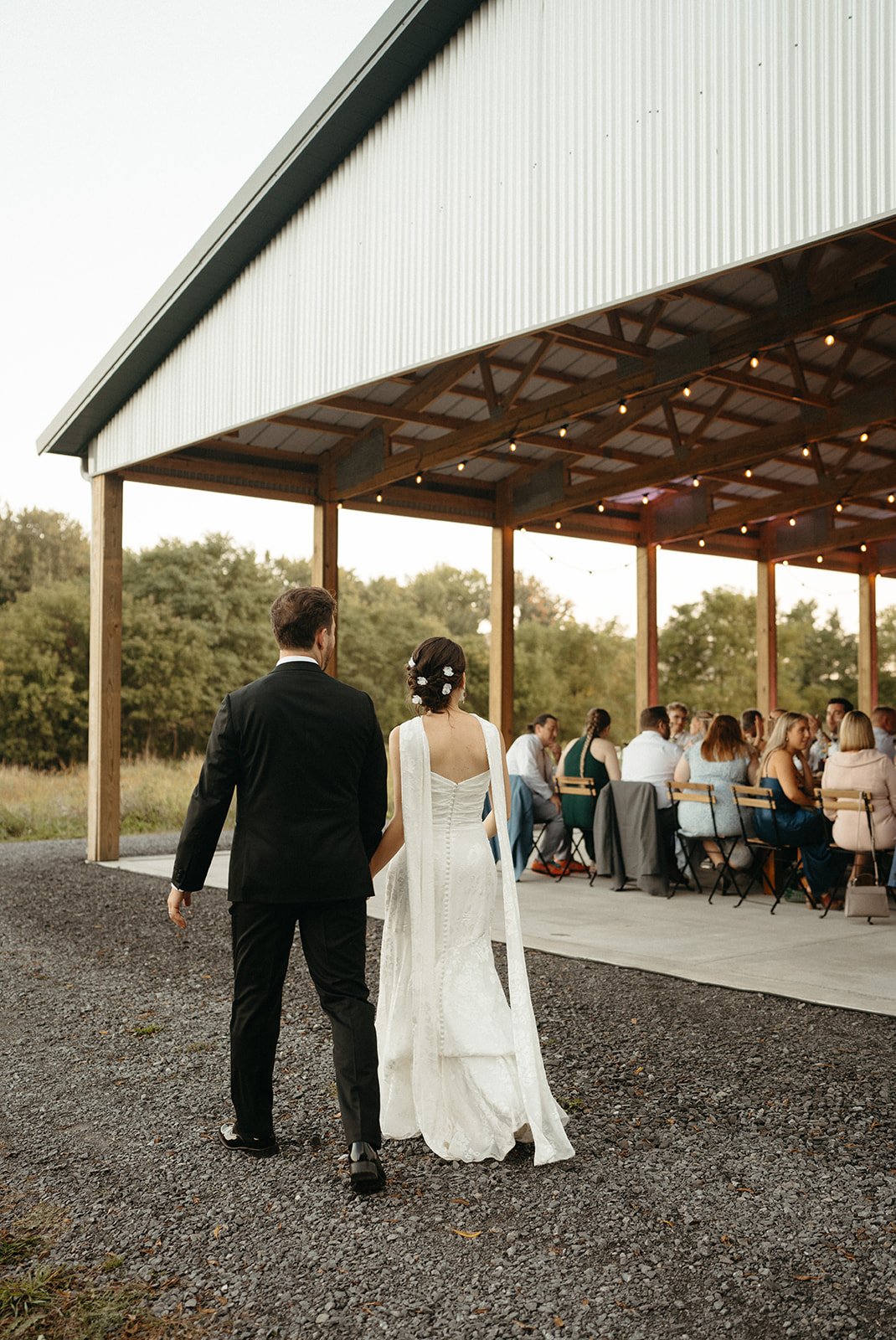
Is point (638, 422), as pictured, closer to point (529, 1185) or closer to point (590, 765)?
point (590, 765)

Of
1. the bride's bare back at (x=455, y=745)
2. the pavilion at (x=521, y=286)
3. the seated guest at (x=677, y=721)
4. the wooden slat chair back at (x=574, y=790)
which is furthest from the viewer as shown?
the seated guest at (x=677, y=721)

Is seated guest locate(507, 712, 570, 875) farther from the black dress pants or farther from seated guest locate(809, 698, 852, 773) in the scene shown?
the black dress pants

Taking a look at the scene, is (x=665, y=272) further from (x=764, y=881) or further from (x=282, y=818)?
(x=764, y=881)

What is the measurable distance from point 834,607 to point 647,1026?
33.9m

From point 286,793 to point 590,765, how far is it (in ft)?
19.4

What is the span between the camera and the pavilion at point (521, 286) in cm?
519

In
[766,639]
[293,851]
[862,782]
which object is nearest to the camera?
[293,851]

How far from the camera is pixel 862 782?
7016 mm

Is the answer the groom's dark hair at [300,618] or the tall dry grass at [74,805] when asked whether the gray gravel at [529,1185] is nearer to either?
the groom's dark hair at [300,618]

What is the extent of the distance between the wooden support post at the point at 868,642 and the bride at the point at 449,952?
1689 centimetres

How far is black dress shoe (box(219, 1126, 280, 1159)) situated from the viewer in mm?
3266

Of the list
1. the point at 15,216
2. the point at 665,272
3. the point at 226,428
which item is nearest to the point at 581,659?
the point at 15,216

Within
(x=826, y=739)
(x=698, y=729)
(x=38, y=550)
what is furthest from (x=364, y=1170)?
(x=38, y=550)

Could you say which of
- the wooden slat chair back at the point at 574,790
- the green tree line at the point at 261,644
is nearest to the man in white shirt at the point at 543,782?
the wooden slat chair back at the point at 574,790
